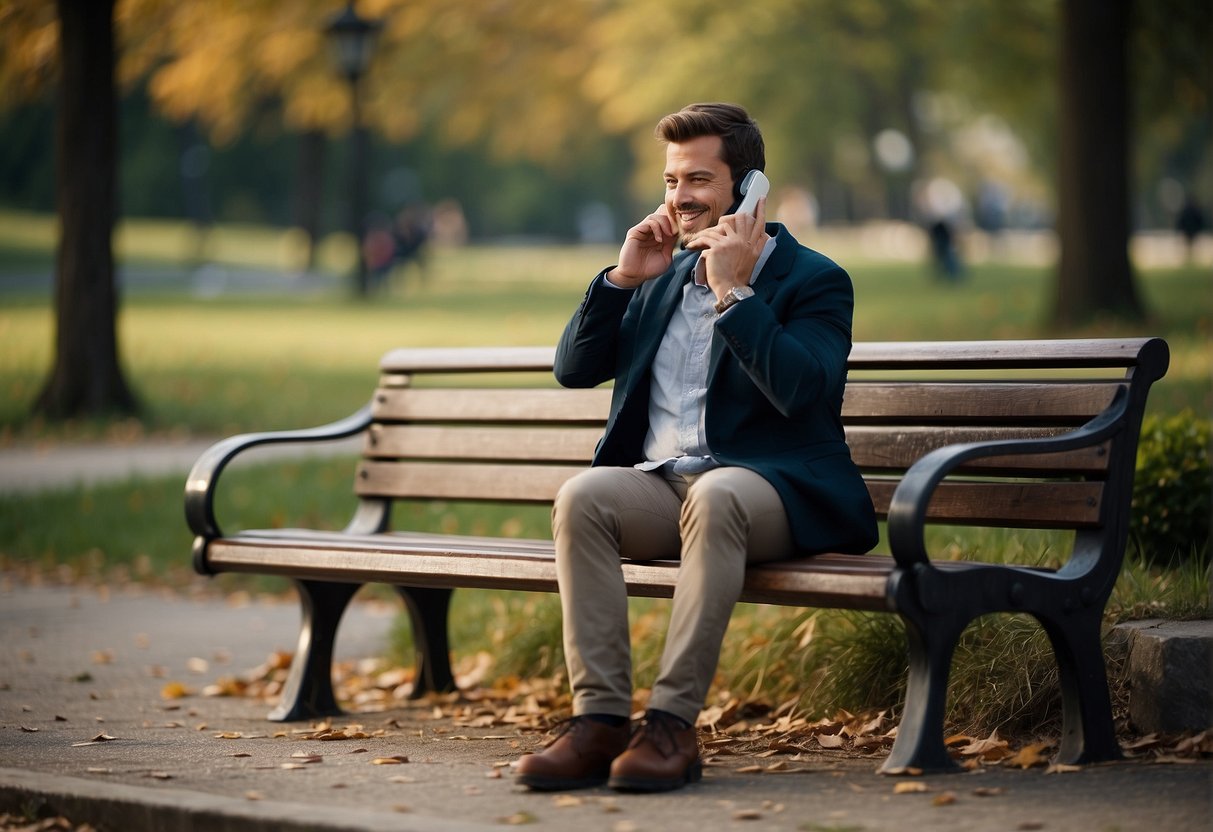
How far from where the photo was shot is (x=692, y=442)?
4715 millimetres

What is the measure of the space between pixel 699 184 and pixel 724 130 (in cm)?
16

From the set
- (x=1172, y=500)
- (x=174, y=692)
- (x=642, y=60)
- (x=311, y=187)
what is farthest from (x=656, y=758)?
(x=311, y=187)

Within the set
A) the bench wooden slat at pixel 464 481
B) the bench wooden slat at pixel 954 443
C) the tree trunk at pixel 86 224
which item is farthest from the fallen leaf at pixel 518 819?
the tree trunk at pixel 86 224

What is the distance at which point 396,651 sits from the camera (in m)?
6.90

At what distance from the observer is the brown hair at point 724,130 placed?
4.80 m

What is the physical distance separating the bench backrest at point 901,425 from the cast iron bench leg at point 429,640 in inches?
15.3

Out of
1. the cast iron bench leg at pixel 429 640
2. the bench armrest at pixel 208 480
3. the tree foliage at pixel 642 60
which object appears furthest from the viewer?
the tree foliage at pixel 642 60

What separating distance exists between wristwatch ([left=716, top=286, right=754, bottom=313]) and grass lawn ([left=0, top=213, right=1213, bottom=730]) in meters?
1.30

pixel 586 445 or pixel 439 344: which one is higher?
pixel 439 344

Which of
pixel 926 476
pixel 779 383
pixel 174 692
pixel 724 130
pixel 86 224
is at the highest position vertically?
pixel 86 224

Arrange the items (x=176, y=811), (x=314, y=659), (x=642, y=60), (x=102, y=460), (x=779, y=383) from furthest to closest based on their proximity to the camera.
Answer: (x=642, y=60)
(x=102, y=460)
(x=314, y=659)
(x=779, y=383)
(x=176, y=811)

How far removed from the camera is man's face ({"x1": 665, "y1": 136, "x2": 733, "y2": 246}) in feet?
15.8

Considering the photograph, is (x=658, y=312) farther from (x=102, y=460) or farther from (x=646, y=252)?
(x=102, y=460)

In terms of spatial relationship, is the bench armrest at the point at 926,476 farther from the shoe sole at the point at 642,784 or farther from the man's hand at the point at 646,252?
the man's hand at the point at 646,252
